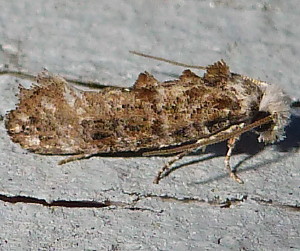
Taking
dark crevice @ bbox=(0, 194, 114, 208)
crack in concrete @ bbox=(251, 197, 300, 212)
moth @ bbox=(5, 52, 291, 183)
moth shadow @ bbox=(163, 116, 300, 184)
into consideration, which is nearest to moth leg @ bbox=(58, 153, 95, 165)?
moth @ bbox=(5, 52, 291, 183)

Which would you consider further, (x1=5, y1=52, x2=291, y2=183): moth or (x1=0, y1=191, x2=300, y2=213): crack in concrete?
(x1=5, y1=52, x2=291, y2=183): moth

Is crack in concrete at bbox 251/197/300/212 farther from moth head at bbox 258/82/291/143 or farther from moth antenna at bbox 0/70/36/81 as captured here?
A: moth antenna at bbox 0/70/36/81

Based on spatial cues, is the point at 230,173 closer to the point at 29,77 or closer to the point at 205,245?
the point at 205,245

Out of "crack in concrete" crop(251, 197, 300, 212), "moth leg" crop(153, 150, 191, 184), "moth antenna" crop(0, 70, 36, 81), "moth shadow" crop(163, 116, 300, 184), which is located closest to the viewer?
"crack in concrete" crop(251, 197, 300, 212)

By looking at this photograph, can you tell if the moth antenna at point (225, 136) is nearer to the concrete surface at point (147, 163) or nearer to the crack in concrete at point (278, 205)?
the concrete surface at point (147, 163)

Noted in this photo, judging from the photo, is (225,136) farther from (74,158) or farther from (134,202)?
(74,158)

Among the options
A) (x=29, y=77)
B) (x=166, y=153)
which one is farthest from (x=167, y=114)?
(x=29, y=77)
